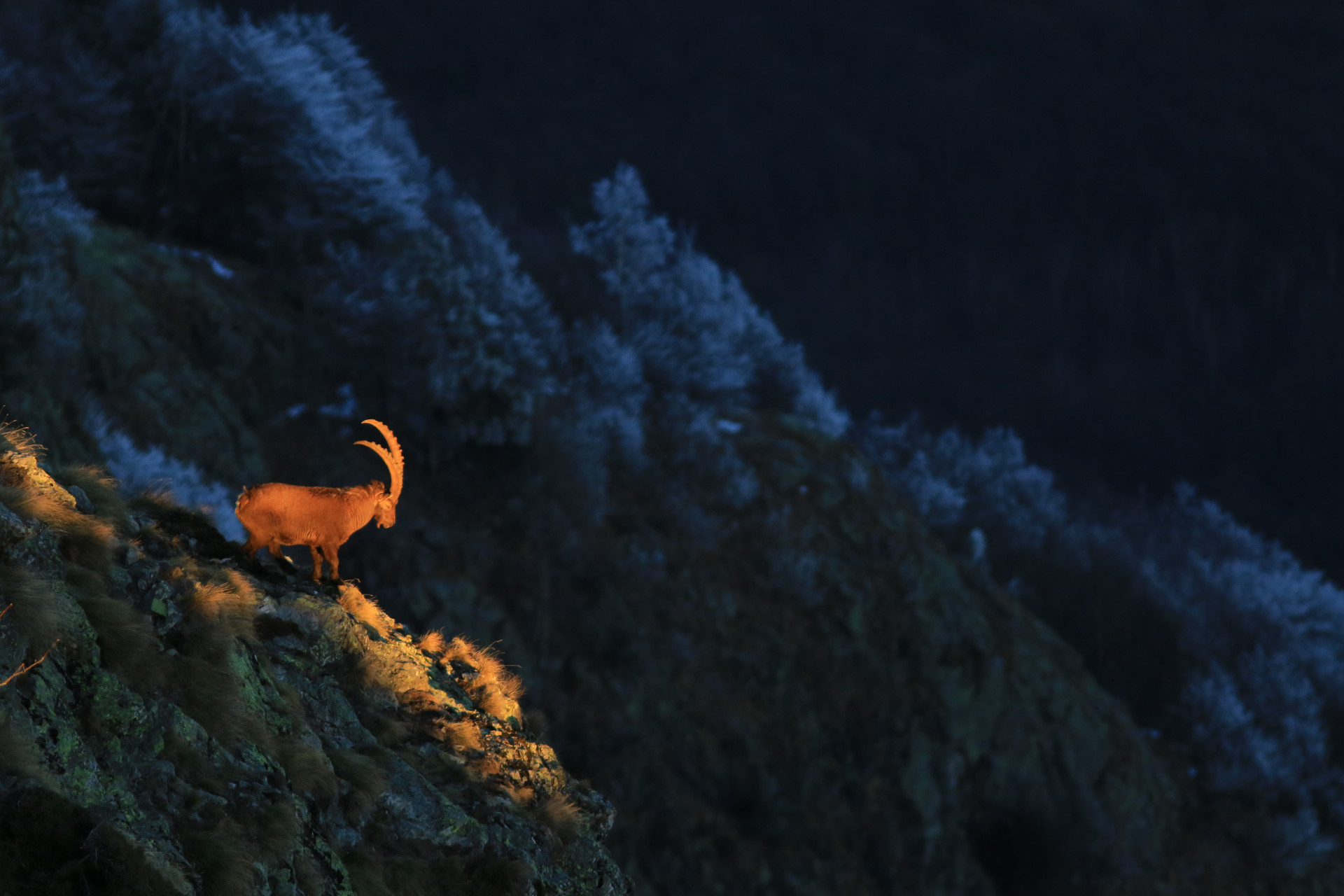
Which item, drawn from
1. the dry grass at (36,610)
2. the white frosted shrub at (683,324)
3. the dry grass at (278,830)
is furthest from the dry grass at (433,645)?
the white frosted shrub at (683,324)

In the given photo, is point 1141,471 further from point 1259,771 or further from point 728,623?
point 728,623

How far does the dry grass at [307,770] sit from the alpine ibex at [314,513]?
7.56 ft

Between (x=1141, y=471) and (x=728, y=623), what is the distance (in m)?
125

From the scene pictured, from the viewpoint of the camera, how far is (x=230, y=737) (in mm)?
6621

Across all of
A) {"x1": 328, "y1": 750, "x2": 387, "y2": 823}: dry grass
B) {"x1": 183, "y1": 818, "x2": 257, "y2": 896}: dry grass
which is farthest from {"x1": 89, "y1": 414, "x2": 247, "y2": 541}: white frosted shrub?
{"x1": 183, "y1": 818, "x2": 257, "y2": 896}: dry grass

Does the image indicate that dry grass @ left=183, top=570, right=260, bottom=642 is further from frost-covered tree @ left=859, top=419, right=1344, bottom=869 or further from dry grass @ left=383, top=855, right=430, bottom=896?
frost-covered tree @ left=859, top=419, right=1344, bottom=869

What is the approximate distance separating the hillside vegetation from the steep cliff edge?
17.3 metres

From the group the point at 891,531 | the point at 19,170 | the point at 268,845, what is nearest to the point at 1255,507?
the point at 891,531

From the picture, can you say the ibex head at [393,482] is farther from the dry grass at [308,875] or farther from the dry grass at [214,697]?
the dry grass at [308,875]

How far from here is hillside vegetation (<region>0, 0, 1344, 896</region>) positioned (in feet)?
115

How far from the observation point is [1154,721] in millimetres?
58906

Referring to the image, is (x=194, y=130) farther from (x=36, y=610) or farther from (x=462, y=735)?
(x=36, y=610)

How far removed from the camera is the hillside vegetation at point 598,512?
115 feet

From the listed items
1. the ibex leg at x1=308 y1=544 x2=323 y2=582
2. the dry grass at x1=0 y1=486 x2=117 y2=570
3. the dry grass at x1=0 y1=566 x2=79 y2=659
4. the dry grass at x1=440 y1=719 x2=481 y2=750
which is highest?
the dry grass at x1=440 y1=719 x2=481 y2=750
